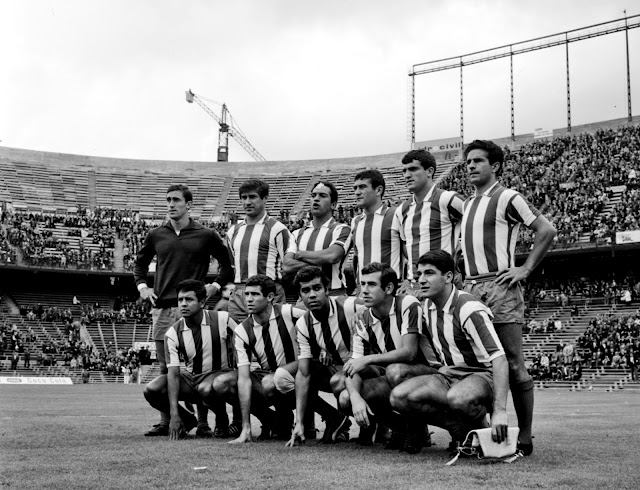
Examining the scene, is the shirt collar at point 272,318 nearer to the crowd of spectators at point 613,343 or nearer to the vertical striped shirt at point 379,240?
the vertical striped shirt at point 379,240

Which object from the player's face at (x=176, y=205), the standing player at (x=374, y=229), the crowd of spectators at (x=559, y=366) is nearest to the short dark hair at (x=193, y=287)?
the player's face at (x=176, y=205)

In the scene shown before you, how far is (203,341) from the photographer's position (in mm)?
7484

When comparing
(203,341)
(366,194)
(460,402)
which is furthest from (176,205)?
(460,402)

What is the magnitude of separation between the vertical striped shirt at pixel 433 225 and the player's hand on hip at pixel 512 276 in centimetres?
85

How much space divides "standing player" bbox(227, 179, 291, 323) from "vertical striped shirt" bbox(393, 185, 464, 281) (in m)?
1.53

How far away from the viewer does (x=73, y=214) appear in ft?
150

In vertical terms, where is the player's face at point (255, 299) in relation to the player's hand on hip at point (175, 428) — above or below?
above

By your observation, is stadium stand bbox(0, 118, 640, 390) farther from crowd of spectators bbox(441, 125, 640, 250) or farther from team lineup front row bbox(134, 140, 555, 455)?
team lineup front row bbox(134, 140, 555, 455)

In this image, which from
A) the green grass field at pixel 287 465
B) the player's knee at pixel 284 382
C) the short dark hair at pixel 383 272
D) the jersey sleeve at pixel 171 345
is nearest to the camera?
the green grass field at pixel 287 465

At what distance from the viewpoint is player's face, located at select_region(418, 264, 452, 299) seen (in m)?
5.63

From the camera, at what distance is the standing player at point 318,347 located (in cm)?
646

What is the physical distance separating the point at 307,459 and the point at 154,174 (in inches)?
1888

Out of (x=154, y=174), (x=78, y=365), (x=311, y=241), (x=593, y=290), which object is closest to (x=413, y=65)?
(x=154, y=174)

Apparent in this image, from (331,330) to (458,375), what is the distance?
1.35 meters
